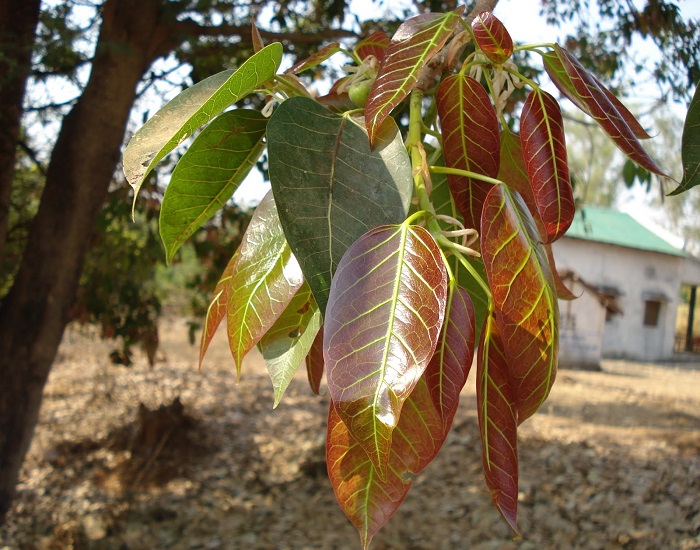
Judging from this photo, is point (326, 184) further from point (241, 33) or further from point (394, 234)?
point (241, 33)

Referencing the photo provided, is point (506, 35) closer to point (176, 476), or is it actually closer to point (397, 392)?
point (397, 392)

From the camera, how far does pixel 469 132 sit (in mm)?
527

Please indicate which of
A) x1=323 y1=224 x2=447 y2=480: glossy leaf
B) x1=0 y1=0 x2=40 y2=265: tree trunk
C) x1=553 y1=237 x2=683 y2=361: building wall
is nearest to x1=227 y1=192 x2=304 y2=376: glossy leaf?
x1=323 y1=224 x2=447 y2=480: glossy leaf

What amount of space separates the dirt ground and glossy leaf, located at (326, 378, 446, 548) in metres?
2.51

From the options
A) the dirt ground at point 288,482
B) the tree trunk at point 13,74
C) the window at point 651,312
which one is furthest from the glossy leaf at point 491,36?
the window at point 651,312

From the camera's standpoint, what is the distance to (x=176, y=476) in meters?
3.63

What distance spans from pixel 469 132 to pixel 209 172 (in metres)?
0.20

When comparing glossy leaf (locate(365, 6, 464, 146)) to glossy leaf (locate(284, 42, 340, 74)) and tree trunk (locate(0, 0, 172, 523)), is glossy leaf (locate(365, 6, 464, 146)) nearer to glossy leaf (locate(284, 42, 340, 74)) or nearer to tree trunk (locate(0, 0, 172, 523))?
glossy leaf (locate(284, 42, 340, 74))

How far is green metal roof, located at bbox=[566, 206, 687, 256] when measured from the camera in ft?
39.8

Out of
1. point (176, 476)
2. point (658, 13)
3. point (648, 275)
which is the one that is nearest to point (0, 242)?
point (176, 476)

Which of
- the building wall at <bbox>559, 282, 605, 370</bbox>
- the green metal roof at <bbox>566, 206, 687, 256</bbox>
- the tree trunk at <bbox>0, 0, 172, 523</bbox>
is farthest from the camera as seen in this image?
the green metal roof at <bbox>566, 206, 687, 256</bbox>

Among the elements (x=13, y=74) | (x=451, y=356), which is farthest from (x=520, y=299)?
(x=13, y=74)

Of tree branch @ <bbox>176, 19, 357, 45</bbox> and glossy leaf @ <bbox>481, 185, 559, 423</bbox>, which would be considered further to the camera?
tree branch @ <bbox>176, 19, 357, 45</bbox>

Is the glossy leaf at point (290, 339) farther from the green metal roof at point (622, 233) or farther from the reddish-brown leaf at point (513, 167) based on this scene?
the green metal roof at point (622, 233)
